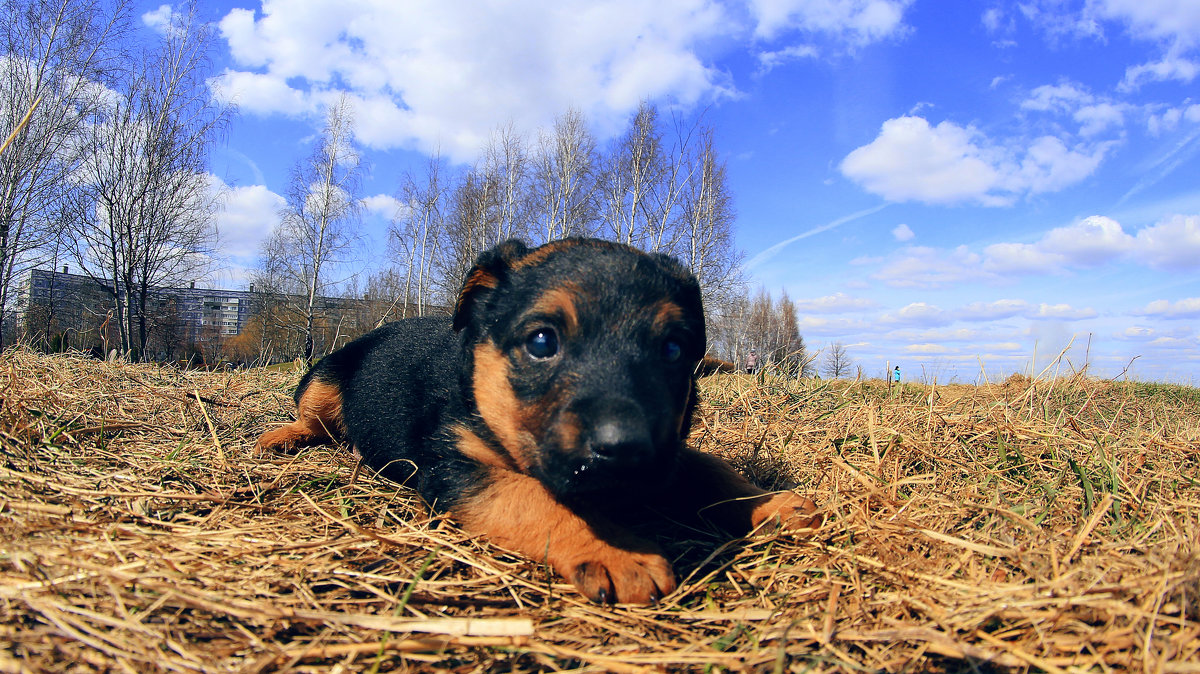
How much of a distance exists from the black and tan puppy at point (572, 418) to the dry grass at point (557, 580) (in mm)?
142

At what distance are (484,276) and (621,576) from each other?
1.62 metres

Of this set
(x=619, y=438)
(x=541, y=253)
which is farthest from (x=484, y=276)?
(x=619, y=438)

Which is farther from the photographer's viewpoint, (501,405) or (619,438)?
(501,405)

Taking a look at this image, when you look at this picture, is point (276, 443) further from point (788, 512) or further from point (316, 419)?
point (788, 512)

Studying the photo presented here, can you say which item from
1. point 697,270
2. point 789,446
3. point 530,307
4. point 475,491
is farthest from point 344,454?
point 697,270

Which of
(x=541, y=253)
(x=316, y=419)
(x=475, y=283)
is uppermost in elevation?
(x=541, y=253)

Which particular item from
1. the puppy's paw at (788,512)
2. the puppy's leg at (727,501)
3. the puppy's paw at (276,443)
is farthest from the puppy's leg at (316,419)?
the puppy's paw at (788,512)

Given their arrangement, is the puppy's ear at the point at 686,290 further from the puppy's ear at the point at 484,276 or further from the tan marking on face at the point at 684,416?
the puppy's ear at the point at 484,276

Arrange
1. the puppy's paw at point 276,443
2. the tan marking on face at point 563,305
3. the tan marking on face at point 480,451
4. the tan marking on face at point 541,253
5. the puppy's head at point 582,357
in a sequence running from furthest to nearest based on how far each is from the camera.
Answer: the puppy's paw at point 276,443 → the tan marking on face at point 541,253 → the tan marking on face at point 480,451 → the tan marking on face at point 563,305 → the puppy's head at point 582,357

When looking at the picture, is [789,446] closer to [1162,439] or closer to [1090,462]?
[1090,462]

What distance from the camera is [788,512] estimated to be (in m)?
2.55

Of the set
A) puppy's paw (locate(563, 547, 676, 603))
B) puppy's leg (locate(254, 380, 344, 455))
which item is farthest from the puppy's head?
puppy's leg (locate(254, 380, 344, 455))

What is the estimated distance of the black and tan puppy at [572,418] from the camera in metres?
1.97

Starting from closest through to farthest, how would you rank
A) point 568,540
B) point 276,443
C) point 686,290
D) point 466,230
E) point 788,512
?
1. point 568,540
2. point 788,512
3. point 686,290
4. point 276,443
5. point 466,230
